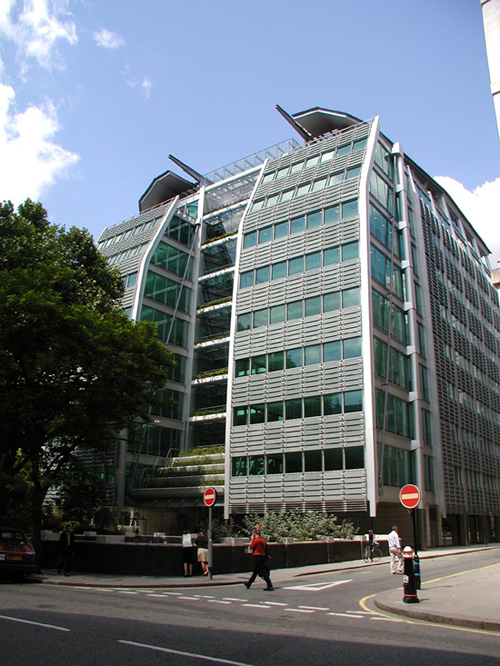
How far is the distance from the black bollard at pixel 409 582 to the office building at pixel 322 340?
21.1 meters

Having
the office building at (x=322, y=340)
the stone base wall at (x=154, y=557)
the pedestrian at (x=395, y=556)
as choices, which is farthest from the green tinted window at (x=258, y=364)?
the pedestrian at (x=395, y=556)

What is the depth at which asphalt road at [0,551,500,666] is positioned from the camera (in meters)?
7.07

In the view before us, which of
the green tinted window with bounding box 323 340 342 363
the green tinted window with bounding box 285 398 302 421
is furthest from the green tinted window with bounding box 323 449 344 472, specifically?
the green tinted window with bounding box 323 340 342 363

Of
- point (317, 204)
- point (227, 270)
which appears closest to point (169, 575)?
point (317, 204)

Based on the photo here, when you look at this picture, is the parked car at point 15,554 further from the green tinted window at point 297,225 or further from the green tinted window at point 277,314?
the green tinted window at point 297,225

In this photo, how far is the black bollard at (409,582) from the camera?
A: 12242mm

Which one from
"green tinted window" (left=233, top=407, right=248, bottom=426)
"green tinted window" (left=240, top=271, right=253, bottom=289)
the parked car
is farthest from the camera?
"green tinted window" (left=240, top=271, right=253, bottom=289)

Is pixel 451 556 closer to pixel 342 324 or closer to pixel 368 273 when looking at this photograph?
pixel 342 324

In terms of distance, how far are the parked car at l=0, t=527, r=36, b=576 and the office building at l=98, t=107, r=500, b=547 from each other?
68.4 feet

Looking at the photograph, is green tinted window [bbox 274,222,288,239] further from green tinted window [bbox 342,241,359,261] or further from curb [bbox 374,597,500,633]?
curb [bbox 374,597,500,633]

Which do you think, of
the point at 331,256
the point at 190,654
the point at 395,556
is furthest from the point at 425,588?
the point at 331,256

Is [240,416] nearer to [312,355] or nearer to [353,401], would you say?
[312,355]

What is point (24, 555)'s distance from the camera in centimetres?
1731

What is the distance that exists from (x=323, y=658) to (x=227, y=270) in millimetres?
44424
